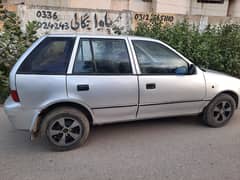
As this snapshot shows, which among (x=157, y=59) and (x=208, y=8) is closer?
(x=157, y=59)

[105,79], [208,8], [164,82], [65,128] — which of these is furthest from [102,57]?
[208,8]

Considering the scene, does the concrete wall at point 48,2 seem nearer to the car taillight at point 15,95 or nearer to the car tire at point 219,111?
the car taillight at point 15,95

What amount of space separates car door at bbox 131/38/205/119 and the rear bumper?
59.2 inches

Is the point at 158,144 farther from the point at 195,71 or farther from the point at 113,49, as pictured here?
the point at 113,49

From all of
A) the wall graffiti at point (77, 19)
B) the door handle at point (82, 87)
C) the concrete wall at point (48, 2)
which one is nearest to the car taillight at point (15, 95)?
the door handle at point (82, 87)

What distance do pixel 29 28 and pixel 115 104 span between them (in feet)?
11.1

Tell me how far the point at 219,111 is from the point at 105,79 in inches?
81.8

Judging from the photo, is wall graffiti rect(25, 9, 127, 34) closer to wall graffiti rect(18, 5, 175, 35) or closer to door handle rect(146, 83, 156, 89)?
wall graffiti rect(18, 5, 175, 35)

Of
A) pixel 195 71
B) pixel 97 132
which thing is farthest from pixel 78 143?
pixel 195 71

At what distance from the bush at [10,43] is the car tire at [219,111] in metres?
4.18

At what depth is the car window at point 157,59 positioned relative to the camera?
3.20 metres

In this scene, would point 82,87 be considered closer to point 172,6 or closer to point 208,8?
point 172,6

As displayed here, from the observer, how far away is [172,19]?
8.52m

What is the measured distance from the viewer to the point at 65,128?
2945mm
